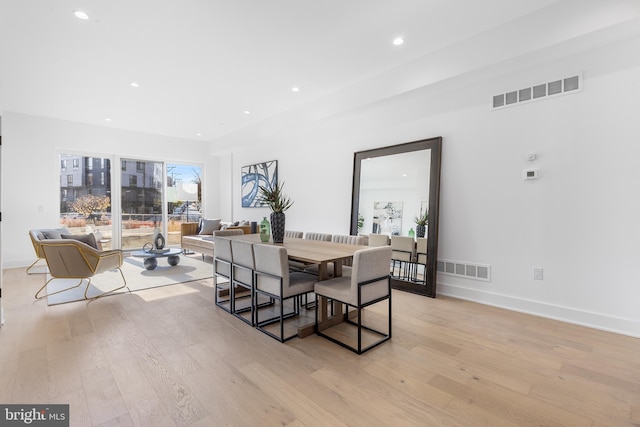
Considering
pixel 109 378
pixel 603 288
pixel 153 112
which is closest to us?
pixel 109 378

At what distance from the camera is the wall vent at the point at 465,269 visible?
3580 mm


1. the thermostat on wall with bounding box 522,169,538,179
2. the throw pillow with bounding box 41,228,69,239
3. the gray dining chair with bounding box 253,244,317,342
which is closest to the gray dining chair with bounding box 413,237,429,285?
the thermostat on wall with bounding box 522,169,538,179

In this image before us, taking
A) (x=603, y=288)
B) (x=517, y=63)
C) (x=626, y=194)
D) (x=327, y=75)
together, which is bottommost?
(x=603, y=288)

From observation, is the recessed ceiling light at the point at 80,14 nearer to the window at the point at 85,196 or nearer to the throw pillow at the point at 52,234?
the throw pillow at the point at 52,234

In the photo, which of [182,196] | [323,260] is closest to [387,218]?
[323,260]

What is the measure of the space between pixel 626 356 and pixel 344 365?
223 cm

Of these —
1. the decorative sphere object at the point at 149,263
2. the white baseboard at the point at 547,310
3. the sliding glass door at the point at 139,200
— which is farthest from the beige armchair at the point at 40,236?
the white baseboard at the point at 547,310

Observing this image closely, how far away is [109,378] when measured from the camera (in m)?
2.04

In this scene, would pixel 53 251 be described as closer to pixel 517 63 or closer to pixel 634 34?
pixel 517 63

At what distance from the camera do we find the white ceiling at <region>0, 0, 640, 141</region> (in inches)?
103

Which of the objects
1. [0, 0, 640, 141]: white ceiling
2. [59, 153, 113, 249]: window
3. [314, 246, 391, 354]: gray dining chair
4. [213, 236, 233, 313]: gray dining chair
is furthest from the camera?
[59, 153, 113, 249]: window

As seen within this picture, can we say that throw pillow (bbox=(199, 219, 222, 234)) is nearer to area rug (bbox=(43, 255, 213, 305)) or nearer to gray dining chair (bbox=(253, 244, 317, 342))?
area rug (bbox=(43, 255, 213, 305))

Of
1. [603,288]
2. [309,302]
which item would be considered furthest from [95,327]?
[603,288]

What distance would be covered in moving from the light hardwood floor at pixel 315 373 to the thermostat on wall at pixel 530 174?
4.94ft
